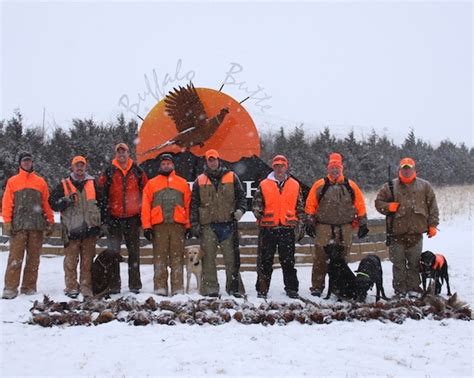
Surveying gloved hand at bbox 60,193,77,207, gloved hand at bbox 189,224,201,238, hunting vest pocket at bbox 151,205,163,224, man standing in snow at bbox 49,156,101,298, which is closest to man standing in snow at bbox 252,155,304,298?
gloved hand at bbox 189,224,201,238

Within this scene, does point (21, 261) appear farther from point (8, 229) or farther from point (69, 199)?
point (69, 199)

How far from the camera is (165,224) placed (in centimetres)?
692

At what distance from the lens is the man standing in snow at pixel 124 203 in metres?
7.08

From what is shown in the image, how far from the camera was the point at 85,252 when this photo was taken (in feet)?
22.9

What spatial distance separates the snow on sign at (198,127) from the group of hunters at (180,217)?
12.9ft

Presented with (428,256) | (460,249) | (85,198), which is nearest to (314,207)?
(428,256)

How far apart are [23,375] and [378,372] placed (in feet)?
8.90

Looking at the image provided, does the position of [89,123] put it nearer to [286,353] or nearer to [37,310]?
[37,310]

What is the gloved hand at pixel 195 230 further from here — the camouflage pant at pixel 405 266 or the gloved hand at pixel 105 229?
the camouflage pant at pixel 405 266

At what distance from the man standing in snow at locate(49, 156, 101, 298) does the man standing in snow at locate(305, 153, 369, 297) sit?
292 centimetres

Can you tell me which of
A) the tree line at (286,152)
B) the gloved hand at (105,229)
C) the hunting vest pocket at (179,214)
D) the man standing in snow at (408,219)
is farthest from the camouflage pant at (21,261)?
the tree line at (286,152)

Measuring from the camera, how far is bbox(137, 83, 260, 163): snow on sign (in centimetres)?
1109

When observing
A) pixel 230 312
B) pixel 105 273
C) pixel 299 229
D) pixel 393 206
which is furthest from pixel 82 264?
pixel 393 206

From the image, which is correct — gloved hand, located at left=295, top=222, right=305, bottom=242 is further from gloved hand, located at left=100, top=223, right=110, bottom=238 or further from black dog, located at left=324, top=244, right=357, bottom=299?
gloved hand, located at left=100, top=223, right=110, bottom=238
